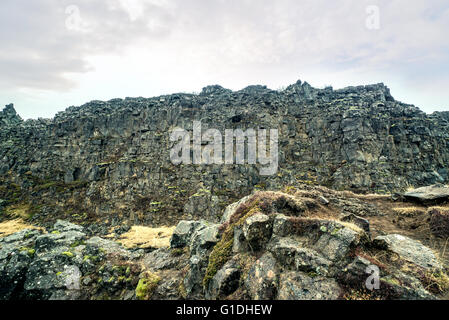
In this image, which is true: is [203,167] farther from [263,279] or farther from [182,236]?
[263,279]

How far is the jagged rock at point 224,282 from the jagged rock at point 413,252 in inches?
→ 239

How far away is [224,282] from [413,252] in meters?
7.80

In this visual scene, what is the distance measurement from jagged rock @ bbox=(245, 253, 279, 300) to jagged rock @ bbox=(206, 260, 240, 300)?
0.64 meters

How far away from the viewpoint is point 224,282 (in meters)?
8.05

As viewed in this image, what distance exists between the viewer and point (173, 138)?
46531 millimetres

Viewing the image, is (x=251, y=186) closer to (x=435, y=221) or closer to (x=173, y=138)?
(x=173, y=138)

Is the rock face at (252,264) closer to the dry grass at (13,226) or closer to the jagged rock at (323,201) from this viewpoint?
the jagged rock at (323,201)

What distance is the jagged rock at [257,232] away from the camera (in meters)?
9.06

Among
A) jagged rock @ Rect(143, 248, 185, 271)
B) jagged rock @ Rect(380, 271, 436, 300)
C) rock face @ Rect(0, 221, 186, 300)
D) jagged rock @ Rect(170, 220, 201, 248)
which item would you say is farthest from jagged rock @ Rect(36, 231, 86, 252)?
jagged rock @ Rect(380, 271, 436, 300)

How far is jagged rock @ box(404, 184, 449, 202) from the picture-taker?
12.0m

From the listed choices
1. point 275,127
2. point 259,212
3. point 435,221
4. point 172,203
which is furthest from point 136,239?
point 275,127

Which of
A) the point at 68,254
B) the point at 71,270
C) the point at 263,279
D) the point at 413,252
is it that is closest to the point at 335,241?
the point at 413,252

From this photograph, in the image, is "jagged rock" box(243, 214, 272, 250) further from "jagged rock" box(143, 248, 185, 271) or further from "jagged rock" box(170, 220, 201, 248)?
"jagged rock" box(170, 220, 201, 248)

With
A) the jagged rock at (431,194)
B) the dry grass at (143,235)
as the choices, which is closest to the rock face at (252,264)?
the jagged rock at (431,194)
